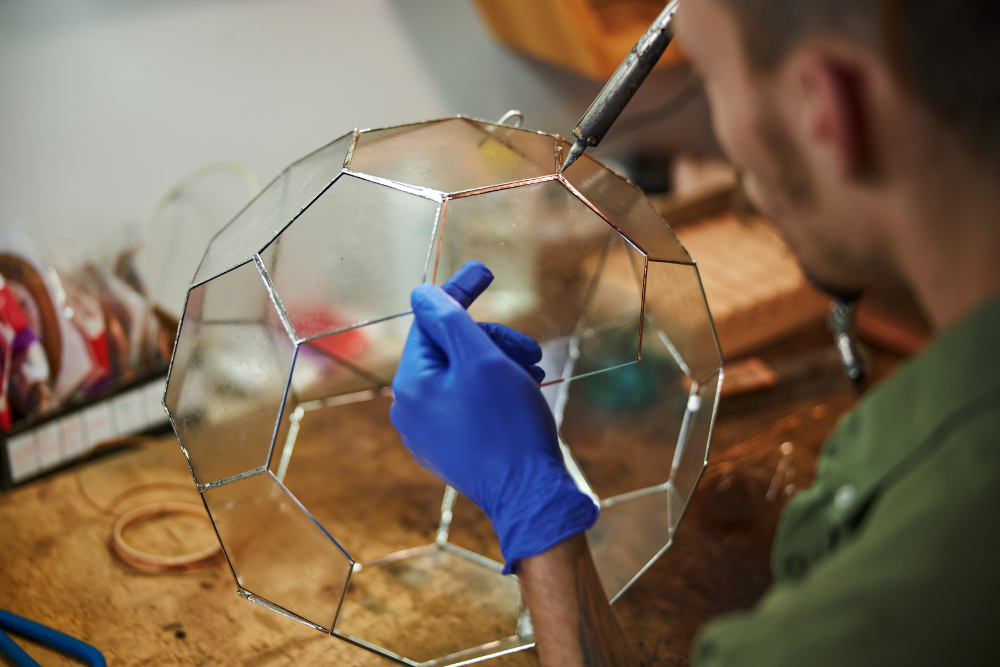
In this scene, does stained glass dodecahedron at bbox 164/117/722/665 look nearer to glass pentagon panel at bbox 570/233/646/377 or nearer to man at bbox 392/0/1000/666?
glass pentagon panel at bbox 570/233/646/377

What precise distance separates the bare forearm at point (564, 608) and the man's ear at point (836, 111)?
0.34 metres

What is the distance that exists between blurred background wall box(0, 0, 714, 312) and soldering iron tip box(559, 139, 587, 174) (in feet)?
2.20

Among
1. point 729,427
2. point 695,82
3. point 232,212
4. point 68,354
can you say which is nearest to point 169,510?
point 68,354

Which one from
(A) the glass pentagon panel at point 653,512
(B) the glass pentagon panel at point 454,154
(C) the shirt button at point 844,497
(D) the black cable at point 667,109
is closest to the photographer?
(C) the shirt button at point 844,497

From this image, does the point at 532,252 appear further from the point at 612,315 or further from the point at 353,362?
the point at 353,362

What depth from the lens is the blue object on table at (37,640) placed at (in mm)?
606

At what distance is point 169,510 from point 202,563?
0.12 metres

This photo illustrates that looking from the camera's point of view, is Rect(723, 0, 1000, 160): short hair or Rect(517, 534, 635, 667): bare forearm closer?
Rect(723, 0, 1000, 160): short hair

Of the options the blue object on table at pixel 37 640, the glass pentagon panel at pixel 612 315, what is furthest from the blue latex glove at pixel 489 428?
the blue object on table at pixel 37 640

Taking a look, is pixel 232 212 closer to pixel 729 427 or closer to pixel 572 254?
pixel 572 254

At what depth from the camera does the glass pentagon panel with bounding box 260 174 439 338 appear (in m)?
0.61

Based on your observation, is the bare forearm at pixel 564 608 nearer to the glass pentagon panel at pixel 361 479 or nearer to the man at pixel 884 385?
the man at pixel 884 385

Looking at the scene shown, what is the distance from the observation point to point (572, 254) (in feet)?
2.58

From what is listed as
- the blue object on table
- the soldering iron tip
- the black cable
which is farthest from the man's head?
the black cable
